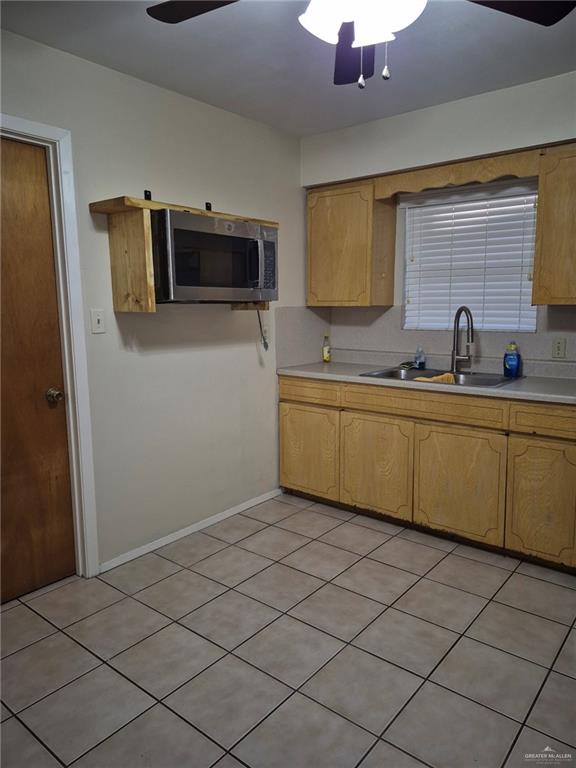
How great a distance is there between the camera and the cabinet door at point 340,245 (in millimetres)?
3498

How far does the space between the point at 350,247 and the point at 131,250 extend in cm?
156

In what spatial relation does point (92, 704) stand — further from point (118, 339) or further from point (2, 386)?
point (118, 339)

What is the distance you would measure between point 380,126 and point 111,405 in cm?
225

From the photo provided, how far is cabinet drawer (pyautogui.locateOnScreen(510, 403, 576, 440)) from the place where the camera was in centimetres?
253

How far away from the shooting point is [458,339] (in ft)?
11.2

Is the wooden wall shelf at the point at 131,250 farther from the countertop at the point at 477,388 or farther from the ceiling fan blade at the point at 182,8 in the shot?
the countertop at the point at 477,388

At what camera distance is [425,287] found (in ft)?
11.8

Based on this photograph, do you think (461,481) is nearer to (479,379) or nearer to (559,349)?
(479,379)

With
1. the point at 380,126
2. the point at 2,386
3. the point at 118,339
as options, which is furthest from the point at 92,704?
the point at 380,126

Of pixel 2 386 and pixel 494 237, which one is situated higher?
pixel 494 237

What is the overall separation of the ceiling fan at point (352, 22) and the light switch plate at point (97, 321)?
1.31 meters

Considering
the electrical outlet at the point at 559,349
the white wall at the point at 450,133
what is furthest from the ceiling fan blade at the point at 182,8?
the electrical outlet at the point at 559,349

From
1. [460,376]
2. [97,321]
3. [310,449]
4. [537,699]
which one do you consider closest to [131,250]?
[97,321]


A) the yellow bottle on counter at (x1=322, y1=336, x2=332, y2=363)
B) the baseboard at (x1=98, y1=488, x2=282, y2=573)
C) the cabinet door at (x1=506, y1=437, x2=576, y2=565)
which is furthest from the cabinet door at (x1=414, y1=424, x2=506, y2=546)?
the yellow bottle on counter at (x1=322, y1=336, x2=332, y2=363)
